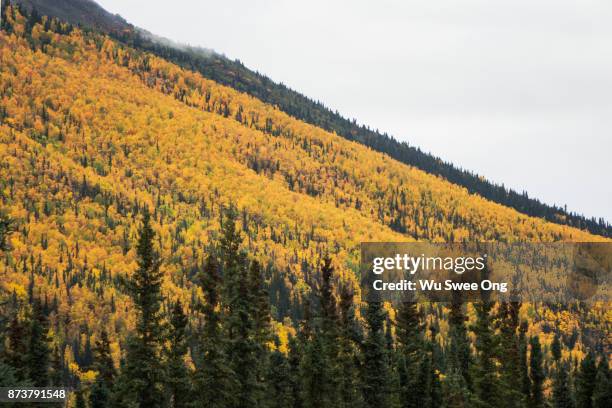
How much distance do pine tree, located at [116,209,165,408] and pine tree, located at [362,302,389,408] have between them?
18.5m

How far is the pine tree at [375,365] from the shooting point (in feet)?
185

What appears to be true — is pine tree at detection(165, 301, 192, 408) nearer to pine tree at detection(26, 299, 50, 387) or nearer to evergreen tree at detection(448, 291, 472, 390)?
pine tree at detection(26, 299, 50, 387)

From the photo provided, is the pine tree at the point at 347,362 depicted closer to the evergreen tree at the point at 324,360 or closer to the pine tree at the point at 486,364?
the evergreen tree at the point at 324,360

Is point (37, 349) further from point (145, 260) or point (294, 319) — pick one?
point (294, 319)

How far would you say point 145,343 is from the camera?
41.5 metres

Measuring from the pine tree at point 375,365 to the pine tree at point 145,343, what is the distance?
1852cm

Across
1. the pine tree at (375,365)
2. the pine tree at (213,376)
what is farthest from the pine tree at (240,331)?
the pine tree at (375,365)

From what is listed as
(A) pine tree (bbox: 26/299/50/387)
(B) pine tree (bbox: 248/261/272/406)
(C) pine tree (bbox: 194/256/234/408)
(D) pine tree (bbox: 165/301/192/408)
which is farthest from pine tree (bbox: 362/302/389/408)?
(A) pine tree (bbox: 26/299/50/387)

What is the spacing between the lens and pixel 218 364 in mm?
41469

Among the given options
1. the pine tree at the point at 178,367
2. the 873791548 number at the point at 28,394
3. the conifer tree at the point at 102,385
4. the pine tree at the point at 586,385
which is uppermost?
the 873791548 number at the point at 28,394

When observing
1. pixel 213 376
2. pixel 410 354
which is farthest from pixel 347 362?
pixel 410 354

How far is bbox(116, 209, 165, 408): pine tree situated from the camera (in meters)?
41.2

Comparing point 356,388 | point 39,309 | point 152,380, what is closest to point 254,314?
point 152,380

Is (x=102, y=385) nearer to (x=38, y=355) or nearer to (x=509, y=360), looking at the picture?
(x=38, y=355)
